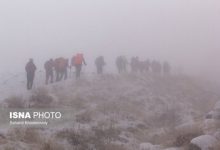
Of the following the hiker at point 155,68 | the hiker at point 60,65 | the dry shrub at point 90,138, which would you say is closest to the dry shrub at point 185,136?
the dry shrub at point 90,138

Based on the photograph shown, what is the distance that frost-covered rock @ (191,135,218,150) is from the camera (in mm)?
12226

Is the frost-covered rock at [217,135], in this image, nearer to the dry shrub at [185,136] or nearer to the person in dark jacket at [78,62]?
the dry shrub at [185,136]

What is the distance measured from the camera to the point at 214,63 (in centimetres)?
6162

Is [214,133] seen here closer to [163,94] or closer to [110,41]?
[163,94]

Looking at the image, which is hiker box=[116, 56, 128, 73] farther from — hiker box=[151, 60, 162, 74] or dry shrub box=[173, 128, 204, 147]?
dry shrub box=[173, 128, 204, 147]

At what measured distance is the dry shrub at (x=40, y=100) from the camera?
1758cm

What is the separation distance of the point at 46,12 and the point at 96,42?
38.3m

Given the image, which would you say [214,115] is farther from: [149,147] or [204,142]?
[204,142]

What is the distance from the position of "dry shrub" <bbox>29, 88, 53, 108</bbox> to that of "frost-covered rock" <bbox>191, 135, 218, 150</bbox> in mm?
6867

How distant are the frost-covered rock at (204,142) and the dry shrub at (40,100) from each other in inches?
270

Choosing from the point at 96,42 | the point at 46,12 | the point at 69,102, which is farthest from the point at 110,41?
the point at 69,102

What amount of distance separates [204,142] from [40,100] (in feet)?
25.6

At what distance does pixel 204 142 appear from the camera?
12.5m

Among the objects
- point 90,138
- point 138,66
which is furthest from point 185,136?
point 138,66
